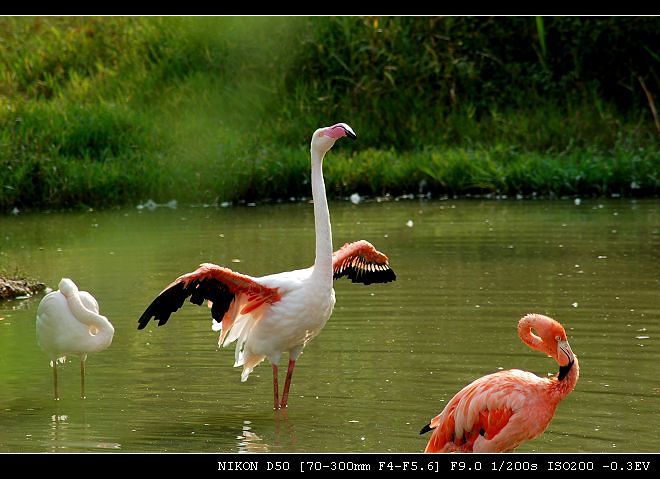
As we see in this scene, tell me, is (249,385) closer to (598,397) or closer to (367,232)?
(598,397)

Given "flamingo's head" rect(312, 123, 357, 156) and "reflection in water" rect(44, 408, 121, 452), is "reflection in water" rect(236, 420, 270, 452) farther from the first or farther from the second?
"flamingo's head" rect(312, 123, 357, 156)

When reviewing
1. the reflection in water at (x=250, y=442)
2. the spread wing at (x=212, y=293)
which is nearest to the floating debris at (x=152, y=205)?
the spread wing at (x=212, y=293)

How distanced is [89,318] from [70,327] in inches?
4.7

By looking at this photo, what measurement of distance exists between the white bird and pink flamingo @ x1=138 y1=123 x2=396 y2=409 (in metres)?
0.55

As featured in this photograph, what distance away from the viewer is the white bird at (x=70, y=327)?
22.6ft

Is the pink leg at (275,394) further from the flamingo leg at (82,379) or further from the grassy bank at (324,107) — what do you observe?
the grassy bank at (324,107)

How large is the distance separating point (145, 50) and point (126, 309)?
33.6 feet

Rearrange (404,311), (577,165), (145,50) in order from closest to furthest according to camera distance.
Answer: (404,311) < (577,165) < (145,50)

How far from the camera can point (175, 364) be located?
7.49m

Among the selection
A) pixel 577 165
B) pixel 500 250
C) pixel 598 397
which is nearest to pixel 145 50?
pixel 577 165

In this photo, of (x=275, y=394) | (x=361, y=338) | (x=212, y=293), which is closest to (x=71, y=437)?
(x=212, y=293)

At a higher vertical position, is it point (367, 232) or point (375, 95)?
point (375, 95)

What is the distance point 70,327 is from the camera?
688 centimetres
